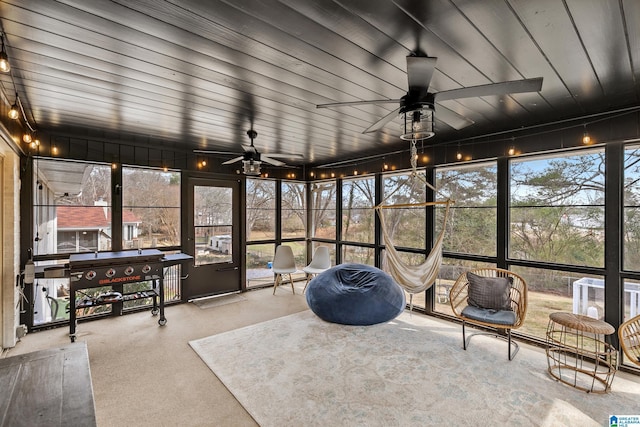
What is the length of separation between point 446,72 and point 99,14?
2.11 metres

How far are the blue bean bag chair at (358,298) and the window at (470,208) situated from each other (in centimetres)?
109

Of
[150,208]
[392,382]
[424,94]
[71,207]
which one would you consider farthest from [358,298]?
[71,207]

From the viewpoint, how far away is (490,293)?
337 cm

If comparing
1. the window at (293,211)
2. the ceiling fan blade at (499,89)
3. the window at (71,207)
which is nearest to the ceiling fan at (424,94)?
the ceiling fan blade at (499,89)

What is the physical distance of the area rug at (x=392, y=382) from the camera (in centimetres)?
223

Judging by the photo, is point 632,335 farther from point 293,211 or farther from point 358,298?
point 293,211

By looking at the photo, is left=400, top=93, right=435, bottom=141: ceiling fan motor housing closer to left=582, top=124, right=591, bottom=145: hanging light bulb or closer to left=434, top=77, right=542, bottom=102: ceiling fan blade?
left=434, top=77, right=542, bottom=102: ceiling fan blade

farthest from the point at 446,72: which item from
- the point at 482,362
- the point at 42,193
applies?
the point at 42,193

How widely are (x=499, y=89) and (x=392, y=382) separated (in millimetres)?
2385

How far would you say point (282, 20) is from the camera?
160cm

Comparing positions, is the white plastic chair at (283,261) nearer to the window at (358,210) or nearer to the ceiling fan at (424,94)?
the window at (358,210)

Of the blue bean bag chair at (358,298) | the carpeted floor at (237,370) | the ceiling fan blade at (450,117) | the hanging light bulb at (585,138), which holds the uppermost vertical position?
the hanging light bulb at (585,138)

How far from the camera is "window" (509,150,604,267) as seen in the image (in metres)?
3.18

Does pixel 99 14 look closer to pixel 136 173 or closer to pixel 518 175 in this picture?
pixel 136 173
